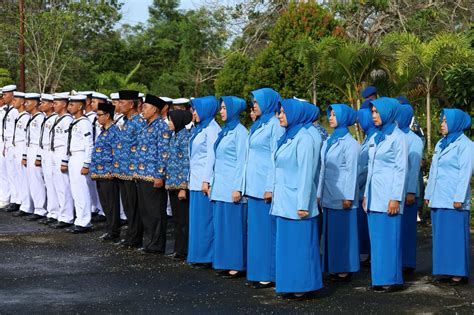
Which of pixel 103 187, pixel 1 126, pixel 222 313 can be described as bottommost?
pixel 222 313

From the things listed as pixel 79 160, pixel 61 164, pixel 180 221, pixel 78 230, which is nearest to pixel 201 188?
pixel 180 221

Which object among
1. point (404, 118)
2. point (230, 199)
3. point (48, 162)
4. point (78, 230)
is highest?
point (404, 118)

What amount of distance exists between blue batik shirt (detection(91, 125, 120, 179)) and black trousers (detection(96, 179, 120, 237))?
0.12 metres

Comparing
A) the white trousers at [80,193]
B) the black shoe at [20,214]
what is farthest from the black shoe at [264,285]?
the black shoe at [20,214]

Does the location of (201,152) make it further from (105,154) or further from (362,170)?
(105,154)

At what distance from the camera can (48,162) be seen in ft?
46.9

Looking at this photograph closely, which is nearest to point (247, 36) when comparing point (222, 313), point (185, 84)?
point (185, 84)

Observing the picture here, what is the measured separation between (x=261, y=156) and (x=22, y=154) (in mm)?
6703

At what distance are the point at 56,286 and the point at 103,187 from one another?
3128 mm

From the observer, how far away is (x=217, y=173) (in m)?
10.2

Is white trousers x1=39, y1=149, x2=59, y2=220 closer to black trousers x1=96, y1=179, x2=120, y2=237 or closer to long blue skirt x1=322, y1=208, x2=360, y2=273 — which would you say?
black trousers x1=96, y1=179, x2=120, y2=237

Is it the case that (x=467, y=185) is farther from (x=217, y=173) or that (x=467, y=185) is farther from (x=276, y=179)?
(x=217, y=173)

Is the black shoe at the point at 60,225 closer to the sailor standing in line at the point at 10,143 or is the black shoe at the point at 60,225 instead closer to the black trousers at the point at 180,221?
the sailor standing in line at the point at 10,143

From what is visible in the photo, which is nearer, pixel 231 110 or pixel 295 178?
pixel 295 178
